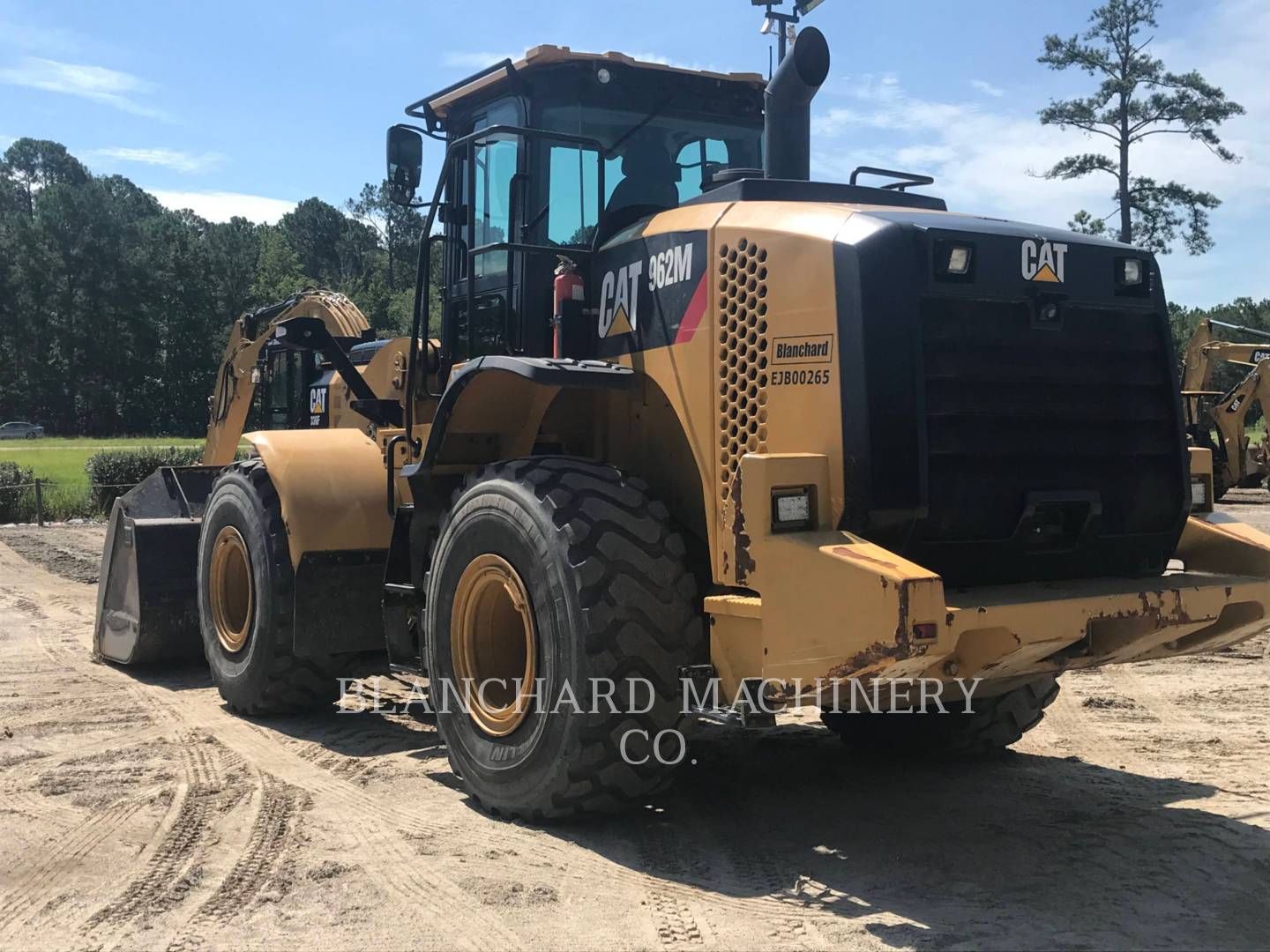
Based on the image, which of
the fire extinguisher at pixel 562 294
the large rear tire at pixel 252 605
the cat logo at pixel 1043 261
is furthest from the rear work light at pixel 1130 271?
the large rear tire at pixel 252 605

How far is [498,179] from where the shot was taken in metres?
6.15

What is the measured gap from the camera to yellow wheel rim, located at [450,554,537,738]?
5.14 metres

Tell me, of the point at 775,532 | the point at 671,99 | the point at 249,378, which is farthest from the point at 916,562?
the point at 249,378

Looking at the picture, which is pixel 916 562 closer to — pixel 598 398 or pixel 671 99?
pixel 598 398

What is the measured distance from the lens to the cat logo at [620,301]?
17.3 feet

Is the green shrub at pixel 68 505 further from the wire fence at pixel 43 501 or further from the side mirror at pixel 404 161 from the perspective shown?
the side mirror at pixel 404 161

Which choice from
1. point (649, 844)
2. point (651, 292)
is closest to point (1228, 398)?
point (651, 292)

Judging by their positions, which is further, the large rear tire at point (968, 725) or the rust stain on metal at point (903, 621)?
the large rear tire at point (968, 725)

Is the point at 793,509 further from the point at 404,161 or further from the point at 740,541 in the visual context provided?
the point at 404,161

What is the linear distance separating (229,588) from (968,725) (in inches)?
175

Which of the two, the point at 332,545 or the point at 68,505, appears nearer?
the point at 332,545

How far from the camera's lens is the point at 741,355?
4.64 metres

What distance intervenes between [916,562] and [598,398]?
178 centimetres

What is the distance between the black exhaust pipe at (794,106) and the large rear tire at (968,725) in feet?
8.40
